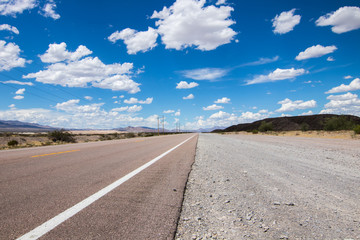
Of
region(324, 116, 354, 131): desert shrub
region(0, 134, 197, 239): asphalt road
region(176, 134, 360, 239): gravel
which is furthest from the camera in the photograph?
region(324, 116, 354, 131): desert shrub

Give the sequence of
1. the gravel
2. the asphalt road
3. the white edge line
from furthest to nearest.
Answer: the gravel → the asphalt road → the white edge line

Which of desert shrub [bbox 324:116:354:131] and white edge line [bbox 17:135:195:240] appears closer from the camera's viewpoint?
white edge line [bbox 17:135:195:240]

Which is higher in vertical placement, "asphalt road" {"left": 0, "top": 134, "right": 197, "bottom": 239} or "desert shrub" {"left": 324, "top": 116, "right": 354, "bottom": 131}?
"desert shrub" {"left": 324, "top": 116, "right": 354, "bottom": 131}

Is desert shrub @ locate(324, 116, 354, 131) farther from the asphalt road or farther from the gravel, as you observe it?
the asphalt road

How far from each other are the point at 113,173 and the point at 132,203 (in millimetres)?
2472

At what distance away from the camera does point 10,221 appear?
261 cm

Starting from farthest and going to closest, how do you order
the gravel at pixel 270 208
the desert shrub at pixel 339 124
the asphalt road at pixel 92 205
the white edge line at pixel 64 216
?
the desert shrub at pixel 339 124
the gravel at pixel 270 208
the asphalt road at pixel 92 205
the white edge line at pixel 64 216

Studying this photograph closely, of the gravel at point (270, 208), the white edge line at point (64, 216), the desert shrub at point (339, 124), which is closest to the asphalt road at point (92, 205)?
the white edge line at point (64, 216)

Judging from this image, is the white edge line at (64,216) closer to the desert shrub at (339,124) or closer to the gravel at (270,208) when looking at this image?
the gravel at (270,208)

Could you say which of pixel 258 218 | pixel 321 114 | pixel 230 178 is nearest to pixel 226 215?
pixel 258 218

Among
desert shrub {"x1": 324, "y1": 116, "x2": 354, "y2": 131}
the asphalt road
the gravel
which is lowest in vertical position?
the gravel

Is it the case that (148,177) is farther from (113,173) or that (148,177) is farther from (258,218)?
(258,218)

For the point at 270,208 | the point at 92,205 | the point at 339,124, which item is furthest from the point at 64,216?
the point at 339,124

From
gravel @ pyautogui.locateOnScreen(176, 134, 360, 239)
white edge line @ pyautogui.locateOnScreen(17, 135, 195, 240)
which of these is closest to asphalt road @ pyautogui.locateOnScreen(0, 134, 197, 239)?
white edge line @ pyautogui.locateOnScreen(17, 135, 195, 240)
